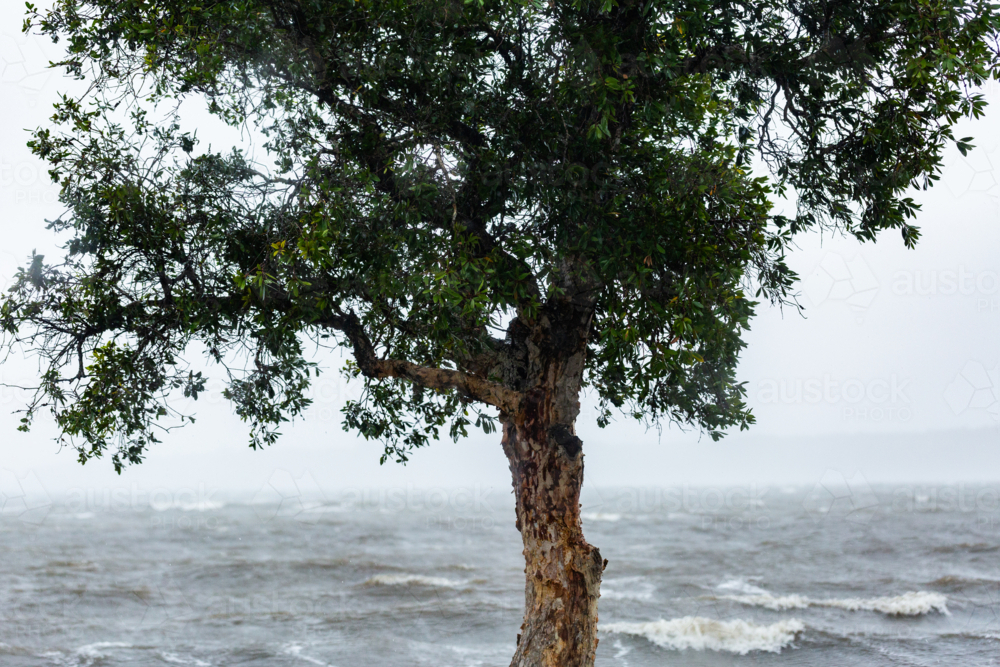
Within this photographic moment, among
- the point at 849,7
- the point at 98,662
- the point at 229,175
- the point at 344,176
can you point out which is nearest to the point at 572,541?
the point at 344,176

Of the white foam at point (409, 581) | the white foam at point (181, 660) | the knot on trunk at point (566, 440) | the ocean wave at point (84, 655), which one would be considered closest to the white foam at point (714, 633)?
the white foam at point (409, 581)

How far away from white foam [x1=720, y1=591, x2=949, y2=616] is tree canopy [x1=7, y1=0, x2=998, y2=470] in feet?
57.0

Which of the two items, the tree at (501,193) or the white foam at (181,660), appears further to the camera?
the white foam at (181,660)

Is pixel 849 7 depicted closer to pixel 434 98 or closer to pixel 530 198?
pixel 530 198

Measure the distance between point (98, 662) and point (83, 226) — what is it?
14.4 meters

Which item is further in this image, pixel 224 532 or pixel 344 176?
pixel 224 532

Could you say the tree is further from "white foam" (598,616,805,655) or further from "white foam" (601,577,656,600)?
"white foam" (601,577,656,600)

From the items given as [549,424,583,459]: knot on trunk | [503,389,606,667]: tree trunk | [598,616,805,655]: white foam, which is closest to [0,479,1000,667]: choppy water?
[598,616,805,655]: white foam

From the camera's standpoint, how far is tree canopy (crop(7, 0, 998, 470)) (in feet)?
24.7

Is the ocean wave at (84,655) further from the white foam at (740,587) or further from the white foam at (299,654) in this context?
the white foam at (740,587)

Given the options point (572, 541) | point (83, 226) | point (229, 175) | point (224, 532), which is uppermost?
point (229, 175)

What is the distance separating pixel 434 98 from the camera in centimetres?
842

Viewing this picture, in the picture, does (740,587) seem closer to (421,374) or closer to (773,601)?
(773,601)

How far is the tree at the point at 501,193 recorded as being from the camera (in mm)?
7539
